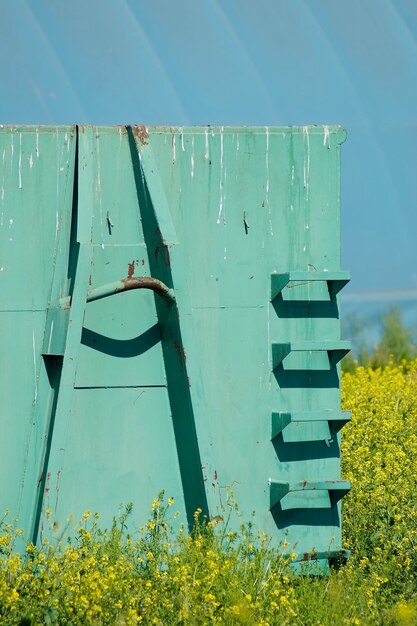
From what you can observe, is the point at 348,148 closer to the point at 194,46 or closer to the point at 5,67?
the point at 194,46

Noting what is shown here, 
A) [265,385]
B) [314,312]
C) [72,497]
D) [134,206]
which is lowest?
[72,497]

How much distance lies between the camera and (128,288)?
4406mm

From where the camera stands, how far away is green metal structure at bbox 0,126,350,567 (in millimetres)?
4465

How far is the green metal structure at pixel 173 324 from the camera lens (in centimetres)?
446

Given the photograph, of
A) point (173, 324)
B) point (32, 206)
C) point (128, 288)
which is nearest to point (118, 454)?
point (173, 324)

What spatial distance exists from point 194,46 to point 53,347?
8.53 m

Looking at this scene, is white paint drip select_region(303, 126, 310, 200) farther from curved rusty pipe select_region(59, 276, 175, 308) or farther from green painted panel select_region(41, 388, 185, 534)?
green painted panel select_region(41, 388, 185, 534)

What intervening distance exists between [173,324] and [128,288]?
303 mm

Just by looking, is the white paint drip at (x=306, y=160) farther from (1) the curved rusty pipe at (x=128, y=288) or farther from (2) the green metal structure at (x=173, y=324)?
(1) the curved rusty pipe at (x=128, y=288)

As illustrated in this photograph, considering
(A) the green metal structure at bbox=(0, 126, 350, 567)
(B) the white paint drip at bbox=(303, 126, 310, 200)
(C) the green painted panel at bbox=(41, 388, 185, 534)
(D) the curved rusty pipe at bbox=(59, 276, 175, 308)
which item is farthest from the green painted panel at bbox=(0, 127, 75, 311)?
(B) the white paint drip at bbox=(303, 126, 310, 200)

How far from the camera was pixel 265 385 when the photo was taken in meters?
4.72

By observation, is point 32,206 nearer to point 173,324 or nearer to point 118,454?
point 173,324

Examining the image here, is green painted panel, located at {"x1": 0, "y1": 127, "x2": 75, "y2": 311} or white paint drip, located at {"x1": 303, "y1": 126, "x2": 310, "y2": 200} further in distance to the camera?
white paint drip, located at {"x1": 303, "y1": 126, "x2": 310, "y2": 200}

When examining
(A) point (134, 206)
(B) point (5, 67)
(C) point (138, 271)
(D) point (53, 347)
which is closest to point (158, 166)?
(A) point (134, 206)
